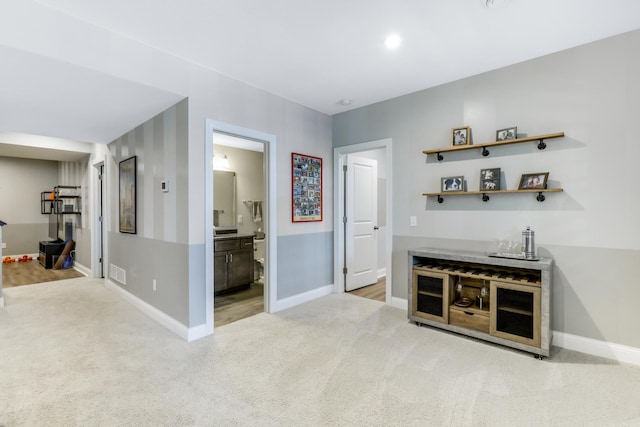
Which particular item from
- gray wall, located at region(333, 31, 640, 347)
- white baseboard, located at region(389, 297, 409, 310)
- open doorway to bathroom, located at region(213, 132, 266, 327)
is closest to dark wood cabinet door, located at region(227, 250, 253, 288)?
open doorway to bathroom, located at region(213, 132, 266, 327)

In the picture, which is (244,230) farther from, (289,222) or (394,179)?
(394,179)

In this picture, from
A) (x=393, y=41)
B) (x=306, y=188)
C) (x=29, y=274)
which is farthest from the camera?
(x=29, y=274)

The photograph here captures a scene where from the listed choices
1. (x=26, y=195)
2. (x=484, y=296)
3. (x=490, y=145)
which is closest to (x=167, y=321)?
(x=484, y=296)

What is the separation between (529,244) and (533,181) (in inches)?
22.6

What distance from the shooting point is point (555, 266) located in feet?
9.12

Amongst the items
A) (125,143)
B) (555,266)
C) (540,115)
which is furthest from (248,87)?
(555,266)

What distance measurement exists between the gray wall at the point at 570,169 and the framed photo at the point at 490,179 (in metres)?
0.09

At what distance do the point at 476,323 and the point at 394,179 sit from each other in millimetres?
1794

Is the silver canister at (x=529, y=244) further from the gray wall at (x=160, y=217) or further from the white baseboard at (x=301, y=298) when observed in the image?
the gray wall at (x=160, y=217)

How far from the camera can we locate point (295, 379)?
2.23 meters

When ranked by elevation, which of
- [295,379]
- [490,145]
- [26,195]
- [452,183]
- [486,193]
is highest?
[490,145]

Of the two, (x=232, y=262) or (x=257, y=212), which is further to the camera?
(x=257, y=212)

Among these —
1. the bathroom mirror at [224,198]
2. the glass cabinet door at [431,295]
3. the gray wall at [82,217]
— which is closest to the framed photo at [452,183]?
the glass cabinet door at [431,295]

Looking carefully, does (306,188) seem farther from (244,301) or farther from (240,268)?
(244,301)
